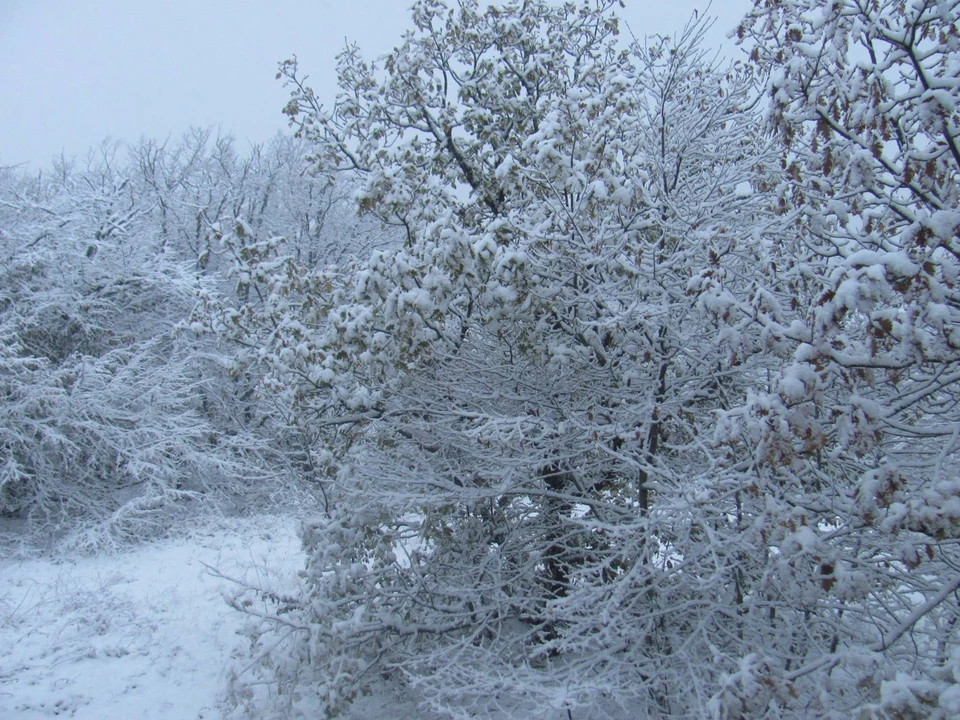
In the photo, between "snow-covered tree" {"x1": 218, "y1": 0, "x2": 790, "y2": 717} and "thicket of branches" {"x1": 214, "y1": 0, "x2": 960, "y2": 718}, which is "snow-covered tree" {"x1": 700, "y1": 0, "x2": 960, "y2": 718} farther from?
"snow-covered tree" {"x1": 218, "y1": 0, "x2": 790, "y2": 717}

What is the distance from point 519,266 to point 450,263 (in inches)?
21.2

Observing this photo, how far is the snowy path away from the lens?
588 cm

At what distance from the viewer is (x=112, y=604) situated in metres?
7.58

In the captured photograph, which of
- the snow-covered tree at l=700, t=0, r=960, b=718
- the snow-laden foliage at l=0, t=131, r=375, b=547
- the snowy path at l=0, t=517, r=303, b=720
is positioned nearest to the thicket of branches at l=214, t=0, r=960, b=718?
the snow-covered tree at l=700, t=0, r=960, b=718

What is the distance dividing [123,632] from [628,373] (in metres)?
6.28

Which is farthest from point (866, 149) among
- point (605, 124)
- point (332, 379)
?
point (332, 379)

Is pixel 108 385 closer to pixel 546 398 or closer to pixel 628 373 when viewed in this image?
pixel 546 398

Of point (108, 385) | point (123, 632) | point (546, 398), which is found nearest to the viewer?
point (546, 398)

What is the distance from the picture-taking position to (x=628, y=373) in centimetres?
500

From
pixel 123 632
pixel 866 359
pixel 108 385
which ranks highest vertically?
pixel 866 359

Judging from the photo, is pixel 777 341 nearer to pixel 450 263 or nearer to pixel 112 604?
pixel 450 263

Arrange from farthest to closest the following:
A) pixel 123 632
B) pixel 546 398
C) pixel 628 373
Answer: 1. pixel 123 632
2. pixel 546 398
3. pixel 628 373

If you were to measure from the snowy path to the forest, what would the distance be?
2.76 feet

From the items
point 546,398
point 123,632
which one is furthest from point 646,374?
point 123,632
